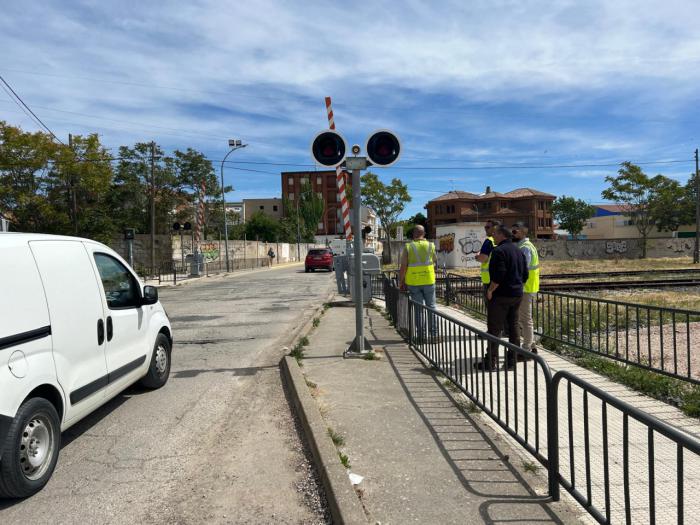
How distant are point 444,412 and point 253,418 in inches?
71.0

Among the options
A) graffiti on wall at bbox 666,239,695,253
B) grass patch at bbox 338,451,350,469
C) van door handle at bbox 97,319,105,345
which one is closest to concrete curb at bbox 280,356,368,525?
grass patch at bbox 338,451,350,469

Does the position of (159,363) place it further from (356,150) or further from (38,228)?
(38,228)

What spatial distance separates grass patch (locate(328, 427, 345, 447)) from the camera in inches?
163

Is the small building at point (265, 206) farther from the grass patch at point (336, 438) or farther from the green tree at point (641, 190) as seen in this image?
the grass patch at point (336, 438)

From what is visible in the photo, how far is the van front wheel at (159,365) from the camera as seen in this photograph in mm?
5840

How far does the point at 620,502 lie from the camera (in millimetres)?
3160

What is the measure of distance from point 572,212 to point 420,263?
105368mm

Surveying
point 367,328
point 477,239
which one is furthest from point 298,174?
point 367,328

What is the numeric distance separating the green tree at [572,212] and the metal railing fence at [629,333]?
323ft

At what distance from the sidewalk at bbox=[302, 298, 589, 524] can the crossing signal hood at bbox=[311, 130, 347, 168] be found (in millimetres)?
2670

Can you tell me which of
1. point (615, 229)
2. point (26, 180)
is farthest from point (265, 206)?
point (26, 180)

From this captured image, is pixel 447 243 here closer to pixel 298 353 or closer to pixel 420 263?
pixel 420 263

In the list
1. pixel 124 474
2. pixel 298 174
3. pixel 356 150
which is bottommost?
pixel 124 474

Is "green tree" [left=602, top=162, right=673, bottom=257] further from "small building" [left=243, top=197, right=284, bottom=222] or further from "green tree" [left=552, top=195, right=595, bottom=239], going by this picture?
"small building" [left=243, top=197, right=284, bottom=222]
